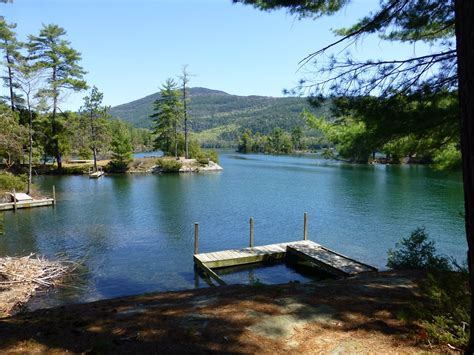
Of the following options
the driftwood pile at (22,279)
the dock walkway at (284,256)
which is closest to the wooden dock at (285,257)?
the dock walkway at (284,256)

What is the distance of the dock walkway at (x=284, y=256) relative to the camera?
1295 centimetres

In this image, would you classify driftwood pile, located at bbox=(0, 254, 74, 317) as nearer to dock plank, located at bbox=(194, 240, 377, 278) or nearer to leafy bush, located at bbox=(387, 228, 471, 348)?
dock plank, located at bbox=(194, 240, 377, 278)

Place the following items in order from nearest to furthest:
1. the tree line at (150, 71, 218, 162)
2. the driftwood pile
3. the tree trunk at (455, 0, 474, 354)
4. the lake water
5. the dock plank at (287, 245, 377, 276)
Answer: the tree trunk at (455, 0, 474, 354), the driftwood pile, the dock plank at (287, 245, 377, 276), the lake water, the tree line at (150, 71, 218, 162)

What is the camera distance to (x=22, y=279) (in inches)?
442

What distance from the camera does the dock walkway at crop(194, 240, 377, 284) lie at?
12953 millimetres

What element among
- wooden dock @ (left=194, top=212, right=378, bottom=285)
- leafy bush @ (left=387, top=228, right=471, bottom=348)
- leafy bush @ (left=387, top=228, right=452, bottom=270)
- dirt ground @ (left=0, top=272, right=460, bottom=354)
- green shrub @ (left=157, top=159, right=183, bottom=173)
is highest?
green shrub @ (left=157, top=159, right=183, bottom=173)

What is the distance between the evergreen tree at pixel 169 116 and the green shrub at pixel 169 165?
24.8 ft

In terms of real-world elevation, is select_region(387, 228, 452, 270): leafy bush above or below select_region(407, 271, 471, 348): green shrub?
below

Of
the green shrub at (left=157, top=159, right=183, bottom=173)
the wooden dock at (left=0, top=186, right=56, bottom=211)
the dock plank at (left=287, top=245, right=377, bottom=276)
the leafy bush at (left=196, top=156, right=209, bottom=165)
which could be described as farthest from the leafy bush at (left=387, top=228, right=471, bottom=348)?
the leafy bush at (left=196, top=156, right=209, bottom=165)

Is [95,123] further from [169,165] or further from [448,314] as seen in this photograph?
[448,314]

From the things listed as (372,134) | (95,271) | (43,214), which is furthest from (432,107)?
(43,214)

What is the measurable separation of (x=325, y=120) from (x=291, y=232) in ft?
40.6

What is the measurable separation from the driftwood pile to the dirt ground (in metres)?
4.52

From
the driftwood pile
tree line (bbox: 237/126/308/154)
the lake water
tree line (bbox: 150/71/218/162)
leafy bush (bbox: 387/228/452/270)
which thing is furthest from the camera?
tree line (bbox: 237/126/308/154)
